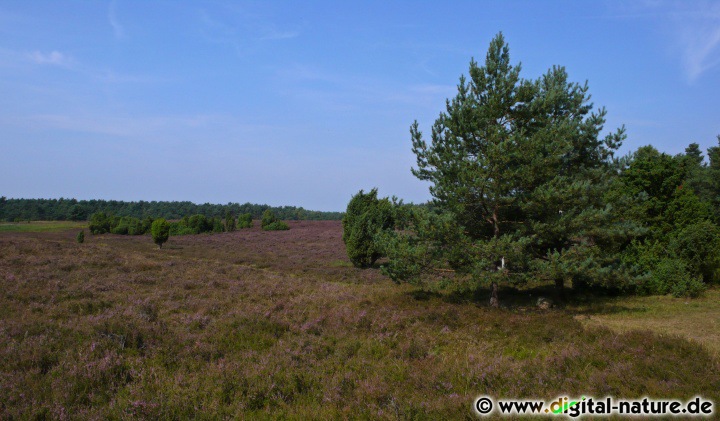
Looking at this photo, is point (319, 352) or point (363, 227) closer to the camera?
point (319, 352)

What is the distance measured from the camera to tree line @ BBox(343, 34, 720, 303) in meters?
10.9

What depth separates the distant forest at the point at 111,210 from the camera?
97.0 meters

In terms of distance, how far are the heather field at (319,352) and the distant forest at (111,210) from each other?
8642 centimetres

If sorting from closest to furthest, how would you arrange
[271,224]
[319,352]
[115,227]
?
1. [319,352]
2. [115,227]
3. [271,224]

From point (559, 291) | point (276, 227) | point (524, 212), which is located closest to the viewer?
point (524, 212)

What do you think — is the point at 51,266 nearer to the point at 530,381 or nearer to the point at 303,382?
the point at 303,382

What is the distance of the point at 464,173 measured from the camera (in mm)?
11008

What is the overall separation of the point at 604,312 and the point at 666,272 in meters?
3.78

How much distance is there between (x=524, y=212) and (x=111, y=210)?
121 metres

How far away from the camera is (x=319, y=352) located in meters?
7.74

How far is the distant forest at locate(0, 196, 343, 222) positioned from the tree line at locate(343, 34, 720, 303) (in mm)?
87793

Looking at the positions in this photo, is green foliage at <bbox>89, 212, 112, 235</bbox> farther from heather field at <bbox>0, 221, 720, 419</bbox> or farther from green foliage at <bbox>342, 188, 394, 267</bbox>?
heather field at <bbox>0, 221, 720, 419</bbox>

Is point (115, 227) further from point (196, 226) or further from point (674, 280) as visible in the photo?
point (674, 280)

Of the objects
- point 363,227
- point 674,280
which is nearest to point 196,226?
point 363,227
